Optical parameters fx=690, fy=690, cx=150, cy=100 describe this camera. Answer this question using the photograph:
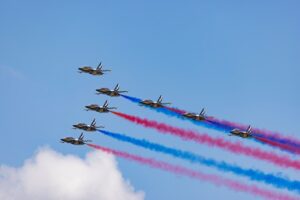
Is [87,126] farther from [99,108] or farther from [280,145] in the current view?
[280,145]

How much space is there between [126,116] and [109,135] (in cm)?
639

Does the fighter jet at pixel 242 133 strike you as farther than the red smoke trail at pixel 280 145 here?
Yes

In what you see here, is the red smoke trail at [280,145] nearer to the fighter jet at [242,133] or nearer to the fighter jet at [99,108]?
the fighter jet at [242,133]

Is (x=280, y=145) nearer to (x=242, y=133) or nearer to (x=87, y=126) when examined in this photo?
(x=242, y=133)

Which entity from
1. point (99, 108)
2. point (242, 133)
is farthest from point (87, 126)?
point (242, 133)

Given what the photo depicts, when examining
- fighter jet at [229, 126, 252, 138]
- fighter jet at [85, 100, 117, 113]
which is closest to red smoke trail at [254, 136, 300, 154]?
fighter jet at [229, 126, 252, 138]

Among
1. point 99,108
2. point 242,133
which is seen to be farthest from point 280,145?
point 99,108

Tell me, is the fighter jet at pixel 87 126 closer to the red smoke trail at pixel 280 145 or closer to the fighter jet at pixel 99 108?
the fighter jet at pixel 99 108

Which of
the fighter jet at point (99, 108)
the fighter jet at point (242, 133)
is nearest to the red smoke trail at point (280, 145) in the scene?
the fighter jet at point (242, 133)

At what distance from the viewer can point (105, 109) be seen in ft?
585

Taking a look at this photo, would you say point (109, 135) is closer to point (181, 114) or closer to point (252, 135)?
point (181, 114)

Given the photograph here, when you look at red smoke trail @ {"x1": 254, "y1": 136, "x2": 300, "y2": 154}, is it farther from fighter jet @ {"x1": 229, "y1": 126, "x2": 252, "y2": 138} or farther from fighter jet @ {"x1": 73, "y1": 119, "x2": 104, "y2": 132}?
fighter jet @ {"x1": 73, "y1": 119, "x2": 104, "y2": 132}

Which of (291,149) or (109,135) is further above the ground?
(291,149)

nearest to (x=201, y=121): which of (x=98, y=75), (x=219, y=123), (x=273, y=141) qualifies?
(x=219, y=123)
